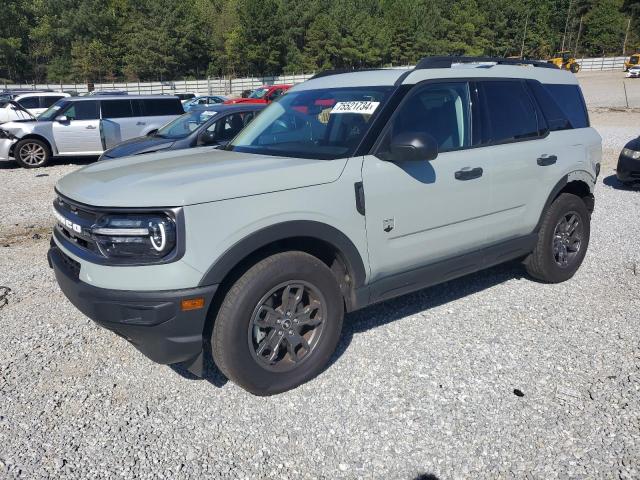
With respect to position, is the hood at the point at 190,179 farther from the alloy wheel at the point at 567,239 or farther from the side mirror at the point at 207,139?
the side mirror at the point at 207,139

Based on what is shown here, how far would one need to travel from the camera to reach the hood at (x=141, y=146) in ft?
31.0

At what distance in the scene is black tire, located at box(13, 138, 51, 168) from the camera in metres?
12.5

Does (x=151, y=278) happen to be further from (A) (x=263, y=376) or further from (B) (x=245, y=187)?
(A) (x=263, y=376)

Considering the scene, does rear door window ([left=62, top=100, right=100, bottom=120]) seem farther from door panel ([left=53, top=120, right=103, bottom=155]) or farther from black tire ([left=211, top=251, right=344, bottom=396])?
black tire ([left=211, top=251, right=344, bottom=396])

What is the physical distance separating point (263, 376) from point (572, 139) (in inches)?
138

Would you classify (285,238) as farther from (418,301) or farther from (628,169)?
(628,169)

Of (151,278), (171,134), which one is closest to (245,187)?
(151,278)

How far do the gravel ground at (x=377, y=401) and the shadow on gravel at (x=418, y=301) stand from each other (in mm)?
25


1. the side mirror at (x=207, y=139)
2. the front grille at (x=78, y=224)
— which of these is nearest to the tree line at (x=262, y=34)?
the side mirror at (x=207, y=139)

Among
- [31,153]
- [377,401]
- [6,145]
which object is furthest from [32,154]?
[377,401]

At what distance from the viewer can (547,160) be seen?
14.5ft

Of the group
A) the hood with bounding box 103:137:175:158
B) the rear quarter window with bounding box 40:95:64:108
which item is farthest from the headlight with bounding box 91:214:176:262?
the rear quarter window with bounding box 40:95:64:108

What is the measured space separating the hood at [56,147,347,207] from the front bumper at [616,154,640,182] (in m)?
7.35

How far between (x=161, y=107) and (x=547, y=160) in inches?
449
